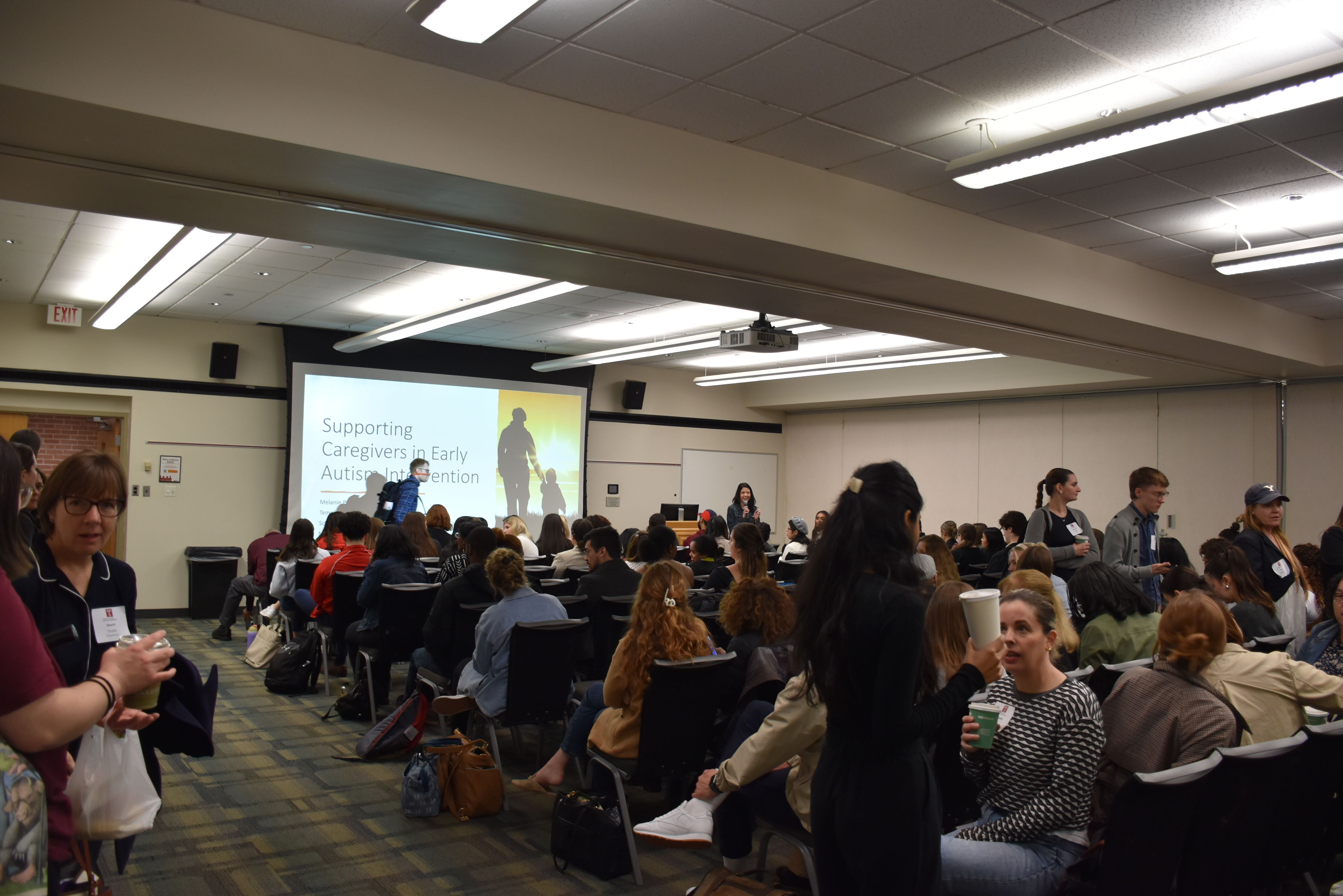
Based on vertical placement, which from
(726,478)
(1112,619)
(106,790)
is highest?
(726,478)

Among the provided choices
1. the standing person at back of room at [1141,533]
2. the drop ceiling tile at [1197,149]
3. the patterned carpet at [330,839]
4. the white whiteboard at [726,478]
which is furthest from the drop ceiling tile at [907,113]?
the white whiteboard at [726,478]

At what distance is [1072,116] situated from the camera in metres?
4.57

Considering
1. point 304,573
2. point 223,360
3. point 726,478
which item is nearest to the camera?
point 304,573

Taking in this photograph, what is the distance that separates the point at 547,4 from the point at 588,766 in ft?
11.0

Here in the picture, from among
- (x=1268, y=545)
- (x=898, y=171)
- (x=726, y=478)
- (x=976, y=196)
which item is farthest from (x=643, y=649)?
(x=726, y=478)

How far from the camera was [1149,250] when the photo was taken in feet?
22.2

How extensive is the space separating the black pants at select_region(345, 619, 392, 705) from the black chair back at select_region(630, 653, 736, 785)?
2.62 m

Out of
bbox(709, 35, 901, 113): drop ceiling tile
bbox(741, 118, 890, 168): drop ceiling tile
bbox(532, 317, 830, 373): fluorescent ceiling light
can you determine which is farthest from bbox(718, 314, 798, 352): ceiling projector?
bbox(709, 35, 901, 113): drop ceiling tile

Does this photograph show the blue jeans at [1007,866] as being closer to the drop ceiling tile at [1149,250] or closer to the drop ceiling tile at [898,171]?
the drop ceiling tile at [898,171]

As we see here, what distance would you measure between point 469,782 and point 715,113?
3351 millimetres

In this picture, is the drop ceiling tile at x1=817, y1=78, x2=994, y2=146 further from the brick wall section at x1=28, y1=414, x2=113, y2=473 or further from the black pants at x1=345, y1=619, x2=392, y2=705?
the brick wall section at x1=28, y1=414, x2=113, y2=473

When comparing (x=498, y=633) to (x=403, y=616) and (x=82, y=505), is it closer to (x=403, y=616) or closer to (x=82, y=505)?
(x=403, y=616)

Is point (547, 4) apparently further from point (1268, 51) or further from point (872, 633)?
point (1268, 51)

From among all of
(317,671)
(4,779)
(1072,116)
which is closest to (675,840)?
(4,779)
